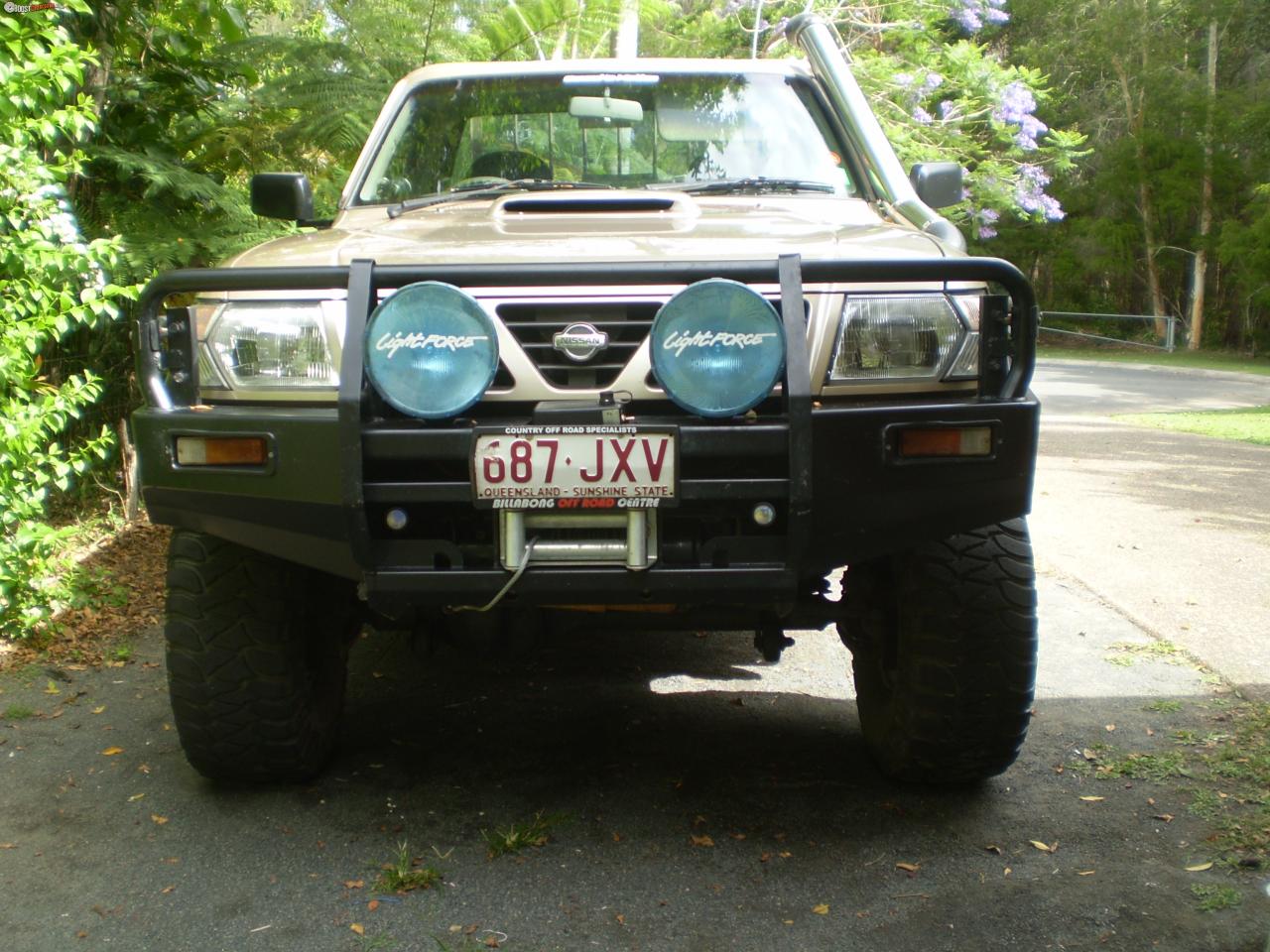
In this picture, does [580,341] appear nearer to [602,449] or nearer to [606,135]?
[602,449]

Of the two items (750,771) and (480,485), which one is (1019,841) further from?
(480,485)

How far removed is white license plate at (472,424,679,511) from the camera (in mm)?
2756

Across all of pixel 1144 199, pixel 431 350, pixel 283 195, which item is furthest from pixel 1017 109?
pixel 1144 199

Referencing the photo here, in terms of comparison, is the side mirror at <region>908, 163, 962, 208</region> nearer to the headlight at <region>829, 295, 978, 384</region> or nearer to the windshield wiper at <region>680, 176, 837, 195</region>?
the windshield wiper at <region>680, 176, 837, 195</region>

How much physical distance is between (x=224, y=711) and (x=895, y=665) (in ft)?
5.67

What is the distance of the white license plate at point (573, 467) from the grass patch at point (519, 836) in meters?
0.91

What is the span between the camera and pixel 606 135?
176 inches

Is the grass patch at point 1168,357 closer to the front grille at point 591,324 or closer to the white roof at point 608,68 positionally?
the white roof at point 608,68

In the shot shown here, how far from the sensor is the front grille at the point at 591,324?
2938 millimetres

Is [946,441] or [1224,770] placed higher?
[946,441]

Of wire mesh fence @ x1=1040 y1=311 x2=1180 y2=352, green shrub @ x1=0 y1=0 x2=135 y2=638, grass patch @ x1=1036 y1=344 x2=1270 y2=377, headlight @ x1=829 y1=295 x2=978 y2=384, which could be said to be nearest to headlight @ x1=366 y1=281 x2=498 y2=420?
headlight @ x1=829 y1=295 x2=978 y2=384

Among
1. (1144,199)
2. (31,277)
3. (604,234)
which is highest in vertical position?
(1144,199)

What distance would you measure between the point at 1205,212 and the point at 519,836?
30833 millimetres

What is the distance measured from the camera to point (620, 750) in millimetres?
3902
